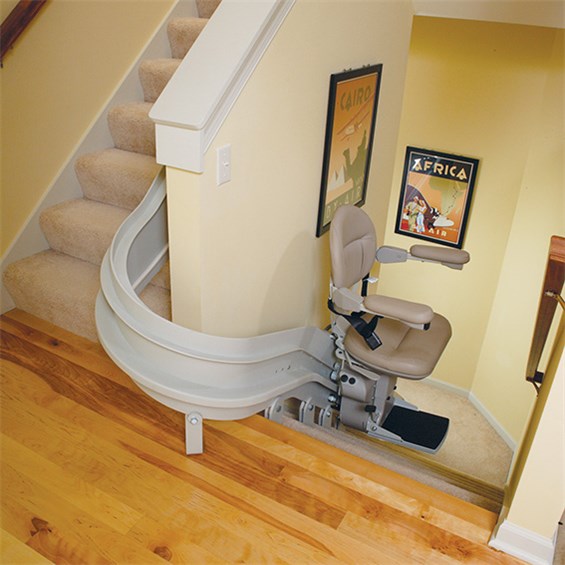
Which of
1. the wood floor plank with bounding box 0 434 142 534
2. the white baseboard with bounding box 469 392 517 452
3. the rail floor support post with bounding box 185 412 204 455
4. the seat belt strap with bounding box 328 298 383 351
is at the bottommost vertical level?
the white baseboard with bounding box 469 392 517 452

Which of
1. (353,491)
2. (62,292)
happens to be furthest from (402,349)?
(62,292)

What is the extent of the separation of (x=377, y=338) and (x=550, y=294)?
88cm

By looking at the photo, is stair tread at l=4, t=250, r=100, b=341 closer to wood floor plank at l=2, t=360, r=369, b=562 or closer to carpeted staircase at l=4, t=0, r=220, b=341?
carpeted staircase at l=4, t=0, r=220, b=341

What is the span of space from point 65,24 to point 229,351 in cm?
196

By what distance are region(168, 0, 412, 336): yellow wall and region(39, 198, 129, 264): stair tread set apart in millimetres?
846

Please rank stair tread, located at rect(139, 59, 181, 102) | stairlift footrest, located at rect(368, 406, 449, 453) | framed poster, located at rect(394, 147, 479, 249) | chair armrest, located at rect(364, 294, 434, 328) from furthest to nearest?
framed poster, located at rect(394, 147, 479, 249) → stair tread, located at rect(139, 59, 181, 102) → stairlift footrest, located at rect(368, 406, 449, 453) → chair armrest, located at rect(364, 294, 434, 328)

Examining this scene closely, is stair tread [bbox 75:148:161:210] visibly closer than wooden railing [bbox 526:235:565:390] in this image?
No

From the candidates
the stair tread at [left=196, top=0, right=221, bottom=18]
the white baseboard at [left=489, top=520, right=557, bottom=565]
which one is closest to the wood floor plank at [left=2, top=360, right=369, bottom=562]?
the white baseboard at [left=489, top=520, right=557, bottom=565]

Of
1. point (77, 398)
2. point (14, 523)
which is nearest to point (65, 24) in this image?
point (77, 398)

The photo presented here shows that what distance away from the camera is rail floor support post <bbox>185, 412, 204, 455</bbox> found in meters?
2.33

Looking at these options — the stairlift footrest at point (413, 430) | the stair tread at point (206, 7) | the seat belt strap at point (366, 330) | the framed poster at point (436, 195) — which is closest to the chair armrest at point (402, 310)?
the seat belt strap at point (366, 330)

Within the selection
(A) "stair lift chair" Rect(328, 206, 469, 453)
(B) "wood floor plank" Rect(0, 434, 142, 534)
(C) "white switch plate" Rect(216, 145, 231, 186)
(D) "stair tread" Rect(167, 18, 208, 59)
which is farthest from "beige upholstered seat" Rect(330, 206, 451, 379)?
(D) "stair tread" Rect(167, 18, 208, 59)

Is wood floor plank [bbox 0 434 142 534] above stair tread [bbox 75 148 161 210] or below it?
below

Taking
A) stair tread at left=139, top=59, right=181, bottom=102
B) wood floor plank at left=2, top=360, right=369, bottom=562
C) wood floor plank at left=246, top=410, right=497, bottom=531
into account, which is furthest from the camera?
stair tread at left=139, top=59, right=181, bottom=102
